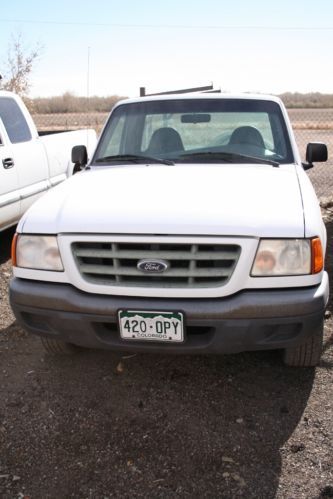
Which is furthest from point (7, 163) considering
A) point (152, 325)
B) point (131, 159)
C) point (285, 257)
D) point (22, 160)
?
point (285, 257)

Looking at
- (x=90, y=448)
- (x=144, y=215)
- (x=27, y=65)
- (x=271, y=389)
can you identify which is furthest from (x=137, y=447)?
(x=27, y=65)

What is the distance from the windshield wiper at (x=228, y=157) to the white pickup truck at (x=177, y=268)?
0.54 meters

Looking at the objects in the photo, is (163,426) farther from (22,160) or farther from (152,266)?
(22,160)

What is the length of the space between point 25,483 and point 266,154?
2.59 metres

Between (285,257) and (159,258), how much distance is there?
0.62 m

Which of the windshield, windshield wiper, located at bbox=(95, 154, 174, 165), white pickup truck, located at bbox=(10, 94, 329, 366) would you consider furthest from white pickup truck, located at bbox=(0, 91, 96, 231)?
white pickup truck, located at bbox=(10, 94, 329, 366)

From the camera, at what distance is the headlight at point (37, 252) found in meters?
2.63

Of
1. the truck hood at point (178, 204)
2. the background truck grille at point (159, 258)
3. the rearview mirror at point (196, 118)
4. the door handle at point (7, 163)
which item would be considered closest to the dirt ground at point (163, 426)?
the background truck grille at point (159, 258)

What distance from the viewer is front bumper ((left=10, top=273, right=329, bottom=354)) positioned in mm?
2434

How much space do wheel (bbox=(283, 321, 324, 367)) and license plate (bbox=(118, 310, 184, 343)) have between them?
2.75 feet

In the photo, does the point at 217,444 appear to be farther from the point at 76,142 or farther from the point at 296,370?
the point at 76,142

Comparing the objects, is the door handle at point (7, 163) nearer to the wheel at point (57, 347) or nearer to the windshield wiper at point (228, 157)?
the windshield wiper at point (228, 157)

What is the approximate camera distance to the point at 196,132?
394cm

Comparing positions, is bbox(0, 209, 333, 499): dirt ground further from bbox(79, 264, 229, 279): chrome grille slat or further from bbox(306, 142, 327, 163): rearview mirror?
bbox(306, 142, 327, 163): rearview mirror
